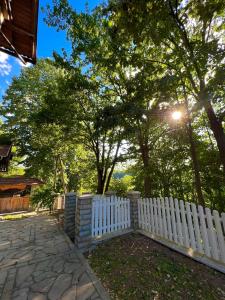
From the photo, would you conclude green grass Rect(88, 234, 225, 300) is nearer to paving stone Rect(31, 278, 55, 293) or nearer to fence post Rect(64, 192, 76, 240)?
paving stone Rect(31, 278, 55, 293)

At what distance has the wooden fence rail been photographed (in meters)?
10.7

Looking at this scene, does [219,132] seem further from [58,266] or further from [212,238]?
[58,266]

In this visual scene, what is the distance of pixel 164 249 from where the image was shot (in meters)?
3.85

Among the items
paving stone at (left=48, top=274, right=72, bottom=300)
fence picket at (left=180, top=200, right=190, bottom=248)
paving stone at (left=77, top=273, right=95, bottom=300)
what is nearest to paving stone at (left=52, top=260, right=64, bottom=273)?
paving stone at (left=48, top=274, right=72, bottom=300)

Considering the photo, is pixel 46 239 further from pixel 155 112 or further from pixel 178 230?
pixel 155 112

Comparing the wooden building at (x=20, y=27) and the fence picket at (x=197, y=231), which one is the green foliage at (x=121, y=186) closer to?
the fence picket at (x=197, y=231)

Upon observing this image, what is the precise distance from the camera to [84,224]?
4152 millimetres

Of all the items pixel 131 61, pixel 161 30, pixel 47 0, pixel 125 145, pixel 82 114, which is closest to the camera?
pixel 161 30

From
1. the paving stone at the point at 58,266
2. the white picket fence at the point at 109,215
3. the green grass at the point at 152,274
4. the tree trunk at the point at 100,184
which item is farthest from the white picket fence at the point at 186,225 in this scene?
the tree trunk at the point at 100,184

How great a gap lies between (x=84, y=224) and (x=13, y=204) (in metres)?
9.68

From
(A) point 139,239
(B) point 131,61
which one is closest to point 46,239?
(A) point 139,239

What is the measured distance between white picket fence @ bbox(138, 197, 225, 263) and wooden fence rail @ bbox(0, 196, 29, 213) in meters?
10.1

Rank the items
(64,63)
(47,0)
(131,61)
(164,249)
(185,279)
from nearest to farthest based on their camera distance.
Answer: (185,279) < (164,249) < (131,61) < (47,0) < (64,63)

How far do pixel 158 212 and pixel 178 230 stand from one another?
0.70 m
